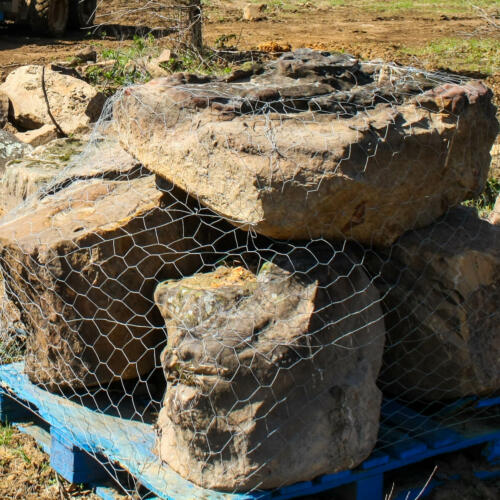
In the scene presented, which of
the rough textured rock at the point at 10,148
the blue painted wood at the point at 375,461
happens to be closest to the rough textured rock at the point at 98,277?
the blue painted wood at the point at 375,461

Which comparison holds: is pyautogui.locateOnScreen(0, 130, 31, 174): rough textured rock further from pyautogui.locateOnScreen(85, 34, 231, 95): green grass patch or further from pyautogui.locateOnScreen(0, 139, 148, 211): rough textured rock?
pyautogui.locateOnScreen(85, 34, 231, 95): green grass patch

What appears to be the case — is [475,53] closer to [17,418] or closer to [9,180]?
[9,180]

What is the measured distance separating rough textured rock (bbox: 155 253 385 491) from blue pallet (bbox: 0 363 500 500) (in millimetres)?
55

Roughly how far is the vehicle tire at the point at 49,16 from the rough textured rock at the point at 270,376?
10.7 metres

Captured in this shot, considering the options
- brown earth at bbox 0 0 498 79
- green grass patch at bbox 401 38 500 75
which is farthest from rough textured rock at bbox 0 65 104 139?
green grass patch at bbox 401 38 500 75

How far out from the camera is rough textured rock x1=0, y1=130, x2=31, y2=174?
5863 millimetres

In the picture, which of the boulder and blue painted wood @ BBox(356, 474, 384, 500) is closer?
blue painted wood @ BBox(356, 474, 384, 500)

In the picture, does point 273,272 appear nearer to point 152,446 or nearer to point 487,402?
point 152,446

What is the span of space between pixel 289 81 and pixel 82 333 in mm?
1166

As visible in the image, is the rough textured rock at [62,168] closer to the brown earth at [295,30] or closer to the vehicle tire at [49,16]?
the brown earth at [295,30]

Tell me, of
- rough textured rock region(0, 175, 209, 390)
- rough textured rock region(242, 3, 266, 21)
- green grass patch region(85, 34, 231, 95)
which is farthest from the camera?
rough textured rock region(242, 3, 266, 21)

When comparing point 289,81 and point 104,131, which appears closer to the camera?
point 289,81

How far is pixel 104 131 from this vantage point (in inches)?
A: 159

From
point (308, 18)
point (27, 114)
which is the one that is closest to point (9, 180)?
point (27, 114)
